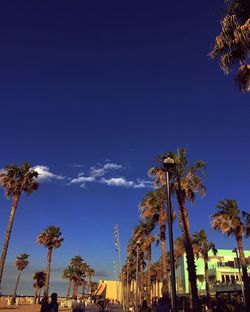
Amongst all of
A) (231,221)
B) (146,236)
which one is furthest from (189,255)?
(146,236)

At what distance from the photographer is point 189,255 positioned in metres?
27.0

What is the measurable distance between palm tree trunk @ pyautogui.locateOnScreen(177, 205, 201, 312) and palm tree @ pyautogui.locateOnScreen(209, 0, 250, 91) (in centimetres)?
1471

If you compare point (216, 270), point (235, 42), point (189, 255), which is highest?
point (216, 270)

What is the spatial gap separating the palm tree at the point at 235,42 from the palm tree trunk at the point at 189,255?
14.7m

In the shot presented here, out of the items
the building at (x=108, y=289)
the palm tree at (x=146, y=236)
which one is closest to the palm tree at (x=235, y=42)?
the palm tree at (x=146, y=236)

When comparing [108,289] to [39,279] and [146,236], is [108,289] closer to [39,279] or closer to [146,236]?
[39,279]

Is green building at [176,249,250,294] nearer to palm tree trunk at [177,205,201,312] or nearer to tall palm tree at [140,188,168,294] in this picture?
tall palm tree at [140,188,168,294]

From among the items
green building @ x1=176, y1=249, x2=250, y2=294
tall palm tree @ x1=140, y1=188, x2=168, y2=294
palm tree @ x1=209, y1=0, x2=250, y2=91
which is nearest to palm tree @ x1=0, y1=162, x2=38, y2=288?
tall palm tree @ x1=140, y1=188, x2=168, y2=294

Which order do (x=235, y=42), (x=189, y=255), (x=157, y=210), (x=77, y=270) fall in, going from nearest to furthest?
(x=235, y=42), (x=189, y=255), (x=157, y=210), (x=77, y=270)

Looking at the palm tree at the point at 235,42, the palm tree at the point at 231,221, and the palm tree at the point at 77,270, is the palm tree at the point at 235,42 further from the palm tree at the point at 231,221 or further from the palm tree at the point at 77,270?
the palm tree at the point at 77,270

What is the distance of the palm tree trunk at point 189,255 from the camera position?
26094 mm

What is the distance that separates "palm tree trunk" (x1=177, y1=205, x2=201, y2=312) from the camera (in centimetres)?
2609

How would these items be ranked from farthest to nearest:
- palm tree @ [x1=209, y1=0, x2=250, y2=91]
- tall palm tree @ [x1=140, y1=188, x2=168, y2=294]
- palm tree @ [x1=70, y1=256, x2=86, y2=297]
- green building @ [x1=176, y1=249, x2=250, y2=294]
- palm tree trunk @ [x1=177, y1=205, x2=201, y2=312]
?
palm tree @ [x1=70, y1=256, x2=86, y2=297] → green building @ [x1=176, y1=249, x2=250, y2=294] → tall palm tree @ [x1=140, y1=188, x2=168, y2=294] → palm tree trunk @ [x1=177, y1=205, x2=201, y2=312] → palm tree @ [x1=209, y1=0, x2=250, y2=91]

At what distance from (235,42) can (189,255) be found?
15934 mm
